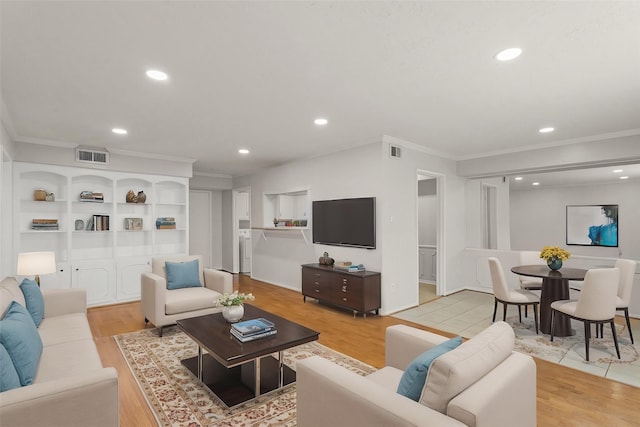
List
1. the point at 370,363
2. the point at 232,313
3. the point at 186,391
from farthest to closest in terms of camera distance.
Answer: the point at 370,363, the point at 232,313, the point at 186,391

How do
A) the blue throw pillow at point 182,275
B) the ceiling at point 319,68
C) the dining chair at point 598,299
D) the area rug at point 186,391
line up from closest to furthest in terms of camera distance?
the ceiling at point 319,68
the area rug at point 186,391
the dining chair at point 598,299
the blue throw pillow at point 182,275

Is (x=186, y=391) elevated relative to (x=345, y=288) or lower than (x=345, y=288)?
lower

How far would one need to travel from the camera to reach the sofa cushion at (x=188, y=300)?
374 centimetres

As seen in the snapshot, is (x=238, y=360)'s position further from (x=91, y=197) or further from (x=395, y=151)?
(x=91, y=197)

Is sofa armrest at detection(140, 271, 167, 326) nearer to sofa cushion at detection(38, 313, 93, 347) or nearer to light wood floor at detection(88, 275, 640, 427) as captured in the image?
light wood floor at detection(88, 275, 640, 427)

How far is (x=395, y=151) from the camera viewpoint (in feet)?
15.6

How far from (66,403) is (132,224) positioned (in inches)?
182

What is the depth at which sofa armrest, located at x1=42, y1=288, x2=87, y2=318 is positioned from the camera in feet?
10.6

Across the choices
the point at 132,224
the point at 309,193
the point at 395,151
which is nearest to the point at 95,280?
the point at 132,224

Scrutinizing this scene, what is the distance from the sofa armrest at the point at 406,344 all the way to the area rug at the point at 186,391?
31.7 inches

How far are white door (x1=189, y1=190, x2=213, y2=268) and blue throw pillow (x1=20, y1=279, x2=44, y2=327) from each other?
17.6 feet

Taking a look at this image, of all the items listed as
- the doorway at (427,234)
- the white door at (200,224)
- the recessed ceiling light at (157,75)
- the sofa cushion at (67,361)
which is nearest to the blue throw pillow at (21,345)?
the sofa cushion at (67,361)

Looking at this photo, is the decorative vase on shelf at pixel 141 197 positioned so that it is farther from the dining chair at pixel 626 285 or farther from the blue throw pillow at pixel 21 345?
the dining chair at pixel 626 285

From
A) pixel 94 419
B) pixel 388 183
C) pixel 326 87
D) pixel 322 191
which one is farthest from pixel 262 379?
pixel 322 191
